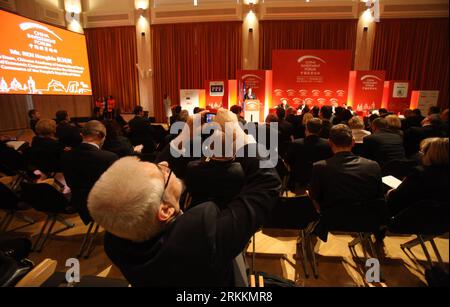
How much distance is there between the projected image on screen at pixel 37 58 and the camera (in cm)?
483

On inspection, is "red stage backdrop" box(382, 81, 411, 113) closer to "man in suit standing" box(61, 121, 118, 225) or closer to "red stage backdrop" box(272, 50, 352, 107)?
"red stage backdrop" box(272, 50, 352, 107)

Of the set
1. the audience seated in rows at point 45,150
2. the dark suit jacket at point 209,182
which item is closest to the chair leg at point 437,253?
the dark suit jacket at point 209,182

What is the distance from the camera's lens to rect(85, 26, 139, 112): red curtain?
10758 millimetres

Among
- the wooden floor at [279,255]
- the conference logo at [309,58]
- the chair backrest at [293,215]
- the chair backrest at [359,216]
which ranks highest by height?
the conference logo at [309,58]

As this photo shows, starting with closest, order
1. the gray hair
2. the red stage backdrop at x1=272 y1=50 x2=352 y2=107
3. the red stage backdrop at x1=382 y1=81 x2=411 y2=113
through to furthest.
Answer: the gray hair < the red stage backdrop at x1=382 y1=81 x2=411 y2=113 < the red stage backdrop at x1=272 y1=50 x2=352 y2=107

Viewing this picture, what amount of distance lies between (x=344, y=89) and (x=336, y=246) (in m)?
7.88

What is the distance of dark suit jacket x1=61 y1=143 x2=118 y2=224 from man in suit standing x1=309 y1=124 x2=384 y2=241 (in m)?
1.80

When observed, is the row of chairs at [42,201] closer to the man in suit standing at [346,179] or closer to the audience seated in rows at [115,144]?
the audience seated in rows at [115,144]

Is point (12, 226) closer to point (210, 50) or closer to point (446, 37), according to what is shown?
point (446, 37)

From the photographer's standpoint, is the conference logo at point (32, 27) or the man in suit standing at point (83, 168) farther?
the conference logo at point (32, 27)

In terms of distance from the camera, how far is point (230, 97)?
30.7ft

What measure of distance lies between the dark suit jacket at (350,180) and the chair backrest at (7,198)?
9.14 feet

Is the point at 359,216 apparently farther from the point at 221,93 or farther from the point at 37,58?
the point at 221,93

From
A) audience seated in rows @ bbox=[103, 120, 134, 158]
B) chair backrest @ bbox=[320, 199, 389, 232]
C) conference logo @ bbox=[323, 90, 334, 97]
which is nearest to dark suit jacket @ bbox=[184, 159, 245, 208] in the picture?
chair backrest @ bbox=[320, 199, 389, 232]
